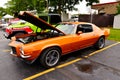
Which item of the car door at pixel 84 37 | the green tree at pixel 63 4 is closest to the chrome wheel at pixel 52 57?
the car door at pixel 84 37

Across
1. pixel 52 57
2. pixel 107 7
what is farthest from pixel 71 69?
pixel 107 7

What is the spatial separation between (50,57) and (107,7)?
Answer: 26.1 m

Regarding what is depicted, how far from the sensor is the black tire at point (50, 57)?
4917 mm

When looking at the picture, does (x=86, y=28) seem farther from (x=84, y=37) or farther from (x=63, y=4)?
(x=63, y=4)

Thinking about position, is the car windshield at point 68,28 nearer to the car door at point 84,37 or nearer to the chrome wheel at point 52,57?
the car door at point 84,37

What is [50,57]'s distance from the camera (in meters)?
5.16

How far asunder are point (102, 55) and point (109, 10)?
23709mm

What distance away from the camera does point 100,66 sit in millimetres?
5305

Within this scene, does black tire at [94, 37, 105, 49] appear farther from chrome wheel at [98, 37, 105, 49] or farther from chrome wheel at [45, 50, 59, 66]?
chrome wheel at [45, 50, 59, 66]

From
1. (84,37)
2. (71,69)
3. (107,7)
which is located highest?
(107,7)

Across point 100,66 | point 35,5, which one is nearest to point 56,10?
point 35,5

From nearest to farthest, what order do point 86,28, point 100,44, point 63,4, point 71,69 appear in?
1. point 71,69
2. point 86,28
3. point 100,44
4. point 63,4

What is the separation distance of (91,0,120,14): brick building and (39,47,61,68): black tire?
2450 centimetres

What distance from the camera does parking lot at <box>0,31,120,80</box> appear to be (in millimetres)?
4496
